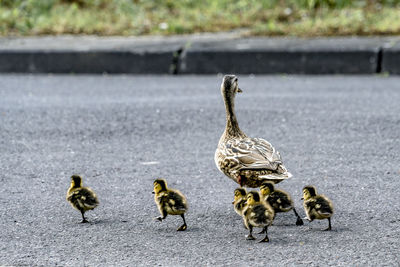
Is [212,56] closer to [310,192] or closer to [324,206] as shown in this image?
[310,192]

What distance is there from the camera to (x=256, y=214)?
4.24 meters

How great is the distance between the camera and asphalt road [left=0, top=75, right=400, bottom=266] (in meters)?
4.18

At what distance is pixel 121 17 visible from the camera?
1242 cm

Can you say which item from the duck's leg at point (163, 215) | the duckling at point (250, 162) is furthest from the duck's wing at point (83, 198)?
the duckling at point (250, 162)

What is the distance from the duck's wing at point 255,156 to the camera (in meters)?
4.68

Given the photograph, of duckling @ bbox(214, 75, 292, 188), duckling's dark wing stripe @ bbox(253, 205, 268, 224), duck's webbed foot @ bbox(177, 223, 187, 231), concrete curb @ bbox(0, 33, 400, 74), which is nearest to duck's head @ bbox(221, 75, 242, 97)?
duckling @ bbox(214, 75, 292, 188)

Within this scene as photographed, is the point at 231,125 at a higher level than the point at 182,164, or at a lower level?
higher

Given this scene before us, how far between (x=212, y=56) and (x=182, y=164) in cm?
408

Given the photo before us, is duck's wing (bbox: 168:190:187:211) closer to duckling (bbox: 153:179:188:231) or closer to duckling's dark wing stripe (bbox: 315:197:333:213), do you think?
duckling (bbox: 153:179:188:231)

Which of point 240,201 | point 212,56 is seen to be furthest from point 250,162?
point 212,56

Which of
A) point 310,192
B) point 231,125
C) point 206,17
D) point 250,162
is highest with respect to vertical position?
point 206,17

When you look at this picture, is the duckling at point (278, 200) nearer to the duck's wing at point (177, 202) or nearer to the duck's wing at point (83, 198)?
the duck's wing at point (177, 202)

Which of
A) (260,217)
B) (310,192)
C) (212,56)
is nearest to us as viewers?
(260,217)

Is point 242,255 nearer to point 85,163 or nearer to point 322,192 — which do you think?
point 322,192
